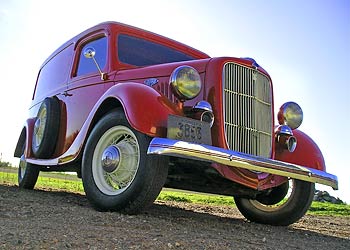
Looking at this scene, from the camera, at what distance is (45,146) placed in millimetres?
5695

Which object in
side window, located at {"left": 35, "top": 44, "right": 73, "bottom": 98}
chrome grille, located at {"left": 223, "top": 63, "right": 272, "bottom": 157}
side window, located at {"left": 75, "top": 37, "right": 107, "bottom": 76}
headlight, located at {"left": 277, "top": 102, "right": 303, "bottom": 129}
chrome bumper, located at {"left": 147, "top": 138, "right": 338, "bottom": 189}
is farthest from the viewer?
side window, located at {"left": 35, "top": 44, "right": 73, "bottom": 98}

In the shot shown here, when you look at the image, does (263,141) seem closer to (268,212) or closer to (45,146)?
(268,212)

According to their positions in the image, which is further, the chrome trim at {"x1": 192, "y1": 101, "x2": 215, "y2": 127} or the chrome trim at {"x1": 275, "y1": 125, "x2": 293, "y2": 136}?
the chrome trim at {"x1": 275, "y1": 125, "x2": 293, "y2": 136}

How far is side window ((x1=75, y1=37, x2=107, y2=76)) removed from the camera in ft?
18.0

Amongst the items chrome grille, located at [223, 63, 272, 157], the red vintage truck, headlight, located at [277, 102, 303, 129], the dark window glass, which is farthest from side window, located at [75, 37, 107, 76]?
headlight, located at [277, 102, 303, 129]

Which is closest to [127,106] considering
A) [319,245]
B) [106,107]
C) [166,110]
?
[166,110]

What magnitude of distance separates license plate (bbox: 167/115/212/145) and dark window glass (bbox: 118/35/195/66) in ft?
5.88

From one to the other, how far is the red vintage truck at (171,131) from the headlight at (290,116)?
12 millimetres

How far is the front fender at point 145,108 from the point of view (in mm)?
3697

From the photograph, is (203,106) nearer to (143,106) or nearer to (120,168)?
(143,106)

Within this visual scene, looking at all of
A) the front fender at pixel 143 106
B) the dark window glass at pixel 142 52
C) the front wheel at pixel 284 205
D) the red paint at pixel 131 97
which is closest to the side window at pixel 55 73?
the red paint at pixel 131 97

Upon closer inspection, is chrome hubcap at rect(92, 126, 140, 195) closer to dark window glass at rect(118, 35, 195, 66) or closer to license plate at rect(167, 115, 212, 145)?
license plate at rect(167, 115, 212, 145)

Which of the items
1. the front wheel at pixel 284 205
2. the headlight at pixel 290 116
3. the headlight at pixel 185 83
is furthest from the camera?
the headlight at pixel 290 116

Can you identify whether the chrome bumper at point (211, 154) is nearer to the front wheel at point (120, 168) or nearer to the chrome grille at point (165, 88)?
the front wheel at point (120, 168)
